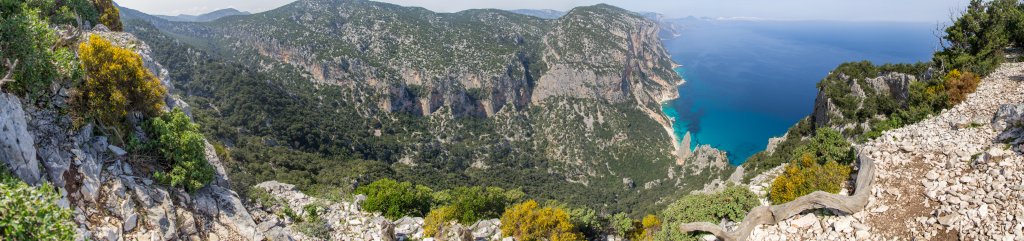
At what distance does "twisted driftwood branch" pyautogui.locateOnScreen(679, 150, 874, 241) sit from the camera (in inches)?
548

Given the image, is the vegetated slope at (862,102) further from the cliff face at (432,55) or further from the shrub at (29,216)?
the cliff face at (432,55)

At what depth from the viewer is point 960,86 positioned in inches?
999

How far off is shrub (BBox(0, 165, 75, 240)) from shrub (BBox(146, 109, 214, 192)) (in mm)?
8424

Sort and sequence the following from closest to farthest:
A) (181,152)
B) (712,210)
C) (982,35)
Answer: (181,152) < (712,210) < (982,35)

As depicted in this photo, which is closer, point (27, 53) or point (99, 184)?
point (27, 53)

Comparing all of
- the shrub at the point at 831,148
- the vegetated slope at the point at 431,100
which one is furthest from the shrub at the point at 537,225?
the vegetated slope at the point at 431,100

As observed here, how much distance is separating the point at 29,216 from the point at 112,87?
38.3ft

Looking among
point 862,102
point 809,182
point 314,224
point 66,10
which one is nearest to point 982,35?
point 862,102

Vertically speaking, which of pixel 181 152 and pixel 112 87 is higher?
pixel 112 87

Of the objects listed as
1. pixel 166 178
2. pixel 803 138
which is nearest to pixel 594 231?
pixel 166 178

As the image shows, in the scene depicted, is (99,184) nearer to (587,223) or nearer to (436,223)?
(436,223)

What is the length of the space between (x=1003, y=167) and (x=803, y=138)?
33511 mm

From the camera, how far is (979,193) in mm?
12516

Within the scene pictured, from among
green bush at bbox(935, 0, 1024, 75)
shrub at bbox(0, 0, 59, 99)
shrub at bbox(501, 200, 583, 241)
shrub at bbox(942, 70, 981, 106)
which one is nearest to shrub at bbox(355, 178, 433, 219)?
shrub at bbox(501, 200, 583, 241)
